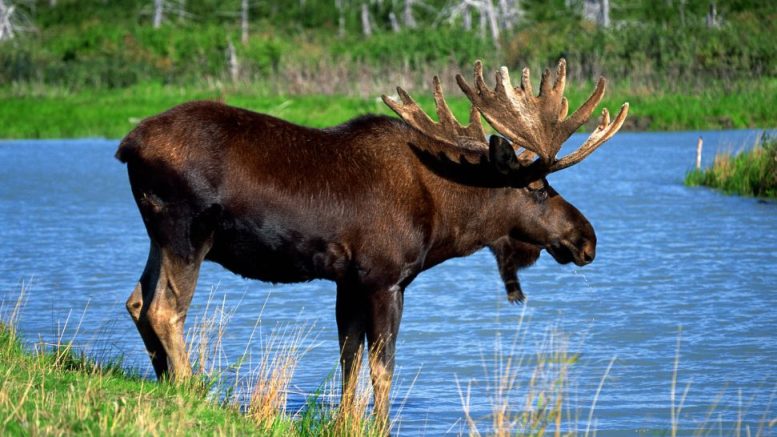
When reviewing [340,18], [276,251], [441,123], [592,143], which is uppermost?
[441,123]

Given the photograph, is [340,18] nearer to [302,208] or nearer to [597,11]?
[597,11]

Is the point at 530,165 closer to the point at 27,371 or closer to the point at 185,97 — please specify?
the point at 27,371

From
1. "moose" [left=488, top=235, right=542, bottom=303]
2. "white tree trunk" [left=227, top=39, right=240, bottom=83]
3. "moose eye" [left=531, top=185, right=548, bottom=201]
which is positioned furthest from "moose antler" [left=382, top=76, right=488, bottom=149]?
"white tree trunk" [left=227, top=39, right=240, bottom=83]

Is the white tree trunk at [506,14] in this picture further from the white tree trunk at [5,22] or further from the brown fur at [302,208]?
the brown fur at [302,208]

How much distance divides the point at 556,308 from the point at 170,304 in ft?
17.0

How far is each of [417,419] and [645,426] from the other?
1412mm

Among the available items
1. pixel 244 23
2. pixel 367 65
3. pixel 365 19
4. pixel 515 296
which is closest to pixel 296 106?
pixel 367 65

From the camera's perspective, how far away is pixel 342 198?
805 centimetres

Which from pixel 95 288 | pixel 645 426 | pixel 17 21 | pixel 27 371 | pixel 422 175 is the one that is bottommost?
pixel 17 21

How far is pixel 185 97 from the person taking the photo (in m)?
38.5

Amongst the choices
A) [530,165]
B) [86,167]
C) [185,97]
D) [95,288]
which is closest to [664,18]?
[185,97]

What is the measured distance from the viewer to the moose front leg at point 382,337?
26.3ft

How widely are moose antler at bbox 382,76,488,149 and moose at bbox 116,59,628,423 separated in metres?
0.01

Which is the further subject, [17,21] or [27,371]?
[17,21]
